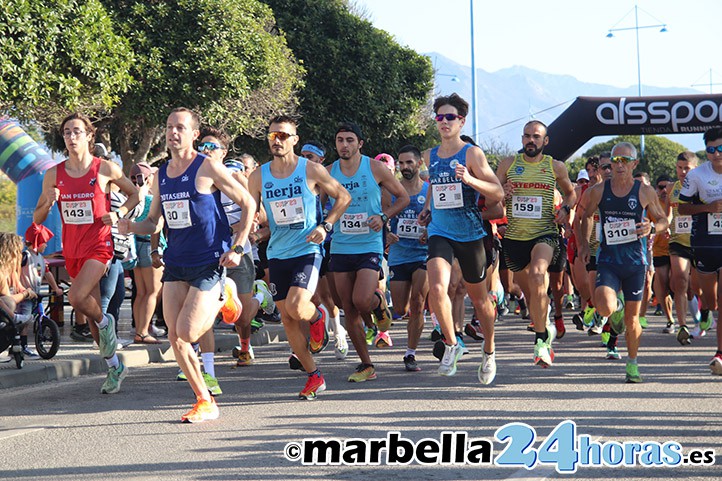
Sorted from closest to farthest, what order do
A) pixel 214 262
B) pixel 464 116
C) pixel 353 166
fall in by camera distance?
1. pixel 214 262
2. pixel 464 116
3. pixel 353 166

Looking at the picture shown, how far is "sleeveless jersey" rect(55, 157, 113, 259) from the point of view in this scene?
28.8ft

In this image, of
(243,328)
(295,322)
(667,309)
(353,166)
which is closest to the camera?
(295,322)

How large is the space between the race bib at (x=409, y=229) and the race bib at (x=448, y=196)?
1.74 metres

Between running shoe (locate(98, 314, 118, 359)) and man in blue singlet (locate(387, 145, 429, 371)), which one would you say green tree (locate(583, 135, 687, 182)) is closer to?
man in blue singlet (locate(387, 145, 429, 371))

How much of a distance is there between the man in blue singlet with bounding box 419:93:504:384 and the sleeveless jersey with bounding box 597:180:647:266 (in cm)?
115

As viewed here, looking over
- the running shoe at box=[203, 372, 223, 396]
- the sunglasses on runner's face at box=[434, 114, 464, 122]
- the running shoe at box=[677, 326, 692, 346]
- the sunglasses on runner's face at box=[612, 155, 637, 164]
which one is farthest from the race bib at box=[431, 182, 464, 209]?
Answer: the running shoe at box=[677, 326, 692, 346]

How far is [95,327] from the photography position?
9211 millimetres

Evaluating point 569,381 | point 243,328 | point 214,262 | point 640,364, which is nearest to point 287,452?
point 214,262

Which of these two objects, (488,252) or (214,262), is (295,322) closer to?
(214,262)

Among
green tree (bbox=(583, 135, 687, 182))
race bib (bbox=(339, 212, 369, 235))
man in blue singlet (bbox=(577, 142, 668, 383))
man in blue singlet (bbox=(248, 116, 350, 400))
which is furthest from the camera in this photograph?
green tree (bbox=(583, 135, 687, 182))

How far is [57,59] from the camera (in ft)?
63.9

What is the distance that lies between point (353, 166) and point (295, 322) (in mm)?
2023

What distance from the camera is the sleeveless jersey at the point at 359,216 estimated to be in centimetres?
923

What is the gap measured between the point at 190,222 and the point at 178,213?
0.11 m
